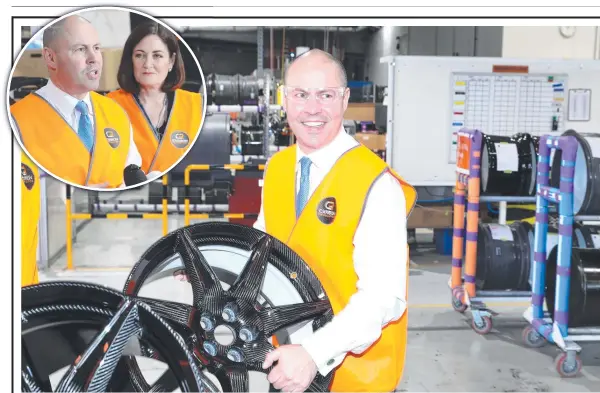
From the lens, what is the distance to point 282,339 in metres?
2.02

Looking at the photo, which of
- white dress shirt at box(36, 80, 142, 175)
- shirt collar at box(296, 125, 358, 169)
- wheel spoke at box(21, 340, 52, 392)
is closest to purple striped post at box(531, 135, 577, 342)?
shirt collar at box(296, 125, 358, 169)

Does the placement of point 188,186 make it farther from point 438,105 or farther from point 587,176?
point 587,176

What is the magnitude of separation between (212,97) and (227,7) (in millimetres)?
7482

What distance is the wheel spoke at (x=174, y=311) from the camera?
70.0 inches

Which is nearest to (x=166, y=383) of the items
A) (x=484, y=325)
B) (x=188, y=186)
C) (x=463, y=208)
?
(x=484, y=325)

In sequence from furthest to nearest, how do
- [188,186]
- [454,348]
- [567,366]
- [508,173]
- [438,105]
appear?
[438,105] < [188,186] < [508,173] < [454,348] < [567,366]

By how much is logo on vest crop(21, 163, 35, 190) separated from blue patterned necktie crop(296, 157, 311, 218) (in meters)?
0.83

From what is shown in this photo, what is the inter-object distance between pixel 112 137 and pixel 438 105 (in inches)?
225

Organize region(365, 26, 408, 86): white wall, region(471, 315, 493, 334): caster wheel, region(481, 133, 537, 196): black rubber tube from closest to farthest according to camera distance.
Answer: region(471, 315, 493, 334): caster wheel, region(481, 133, 537, 196): black rubber tube, region(365, 26, 408, 86): white wall

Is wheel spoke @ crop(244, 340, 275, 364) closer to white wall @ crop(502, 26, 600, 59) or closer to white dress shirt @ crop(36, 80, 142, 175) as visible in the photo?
white dress shirt @ crop(36, 80, 142, 175)

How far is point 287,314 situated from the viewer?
1.84 m

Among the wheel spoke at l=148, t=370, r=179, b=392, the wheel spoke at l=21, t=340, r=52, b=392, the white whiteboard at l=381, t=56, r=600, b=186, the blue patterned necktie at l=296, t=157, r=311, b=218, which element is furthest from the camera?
the white whiteboard at l=381, t=56, r=600, b=186

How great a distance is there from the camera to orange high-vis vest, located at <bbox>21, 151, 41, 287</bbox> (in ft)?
6.17

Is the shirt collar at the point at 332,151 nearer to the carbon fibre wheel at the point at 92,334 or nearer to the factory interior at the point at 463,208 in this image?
the factory interior at the point at 463,208
